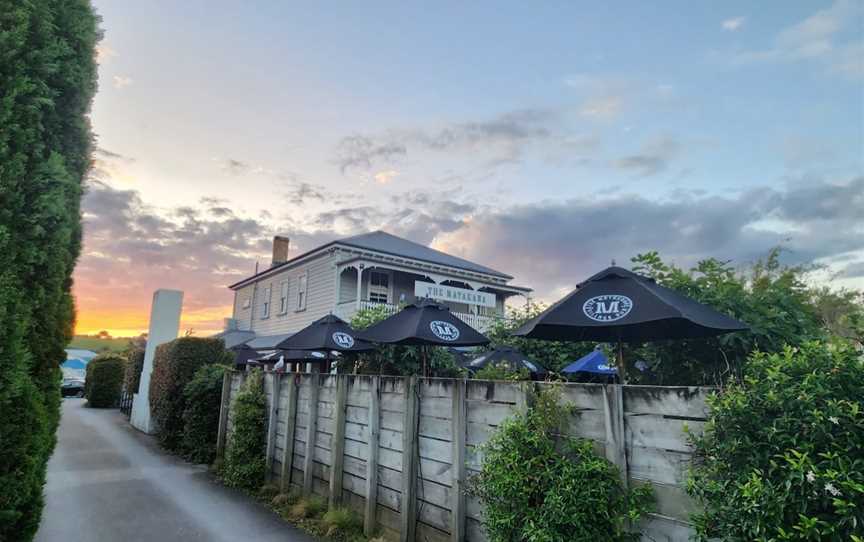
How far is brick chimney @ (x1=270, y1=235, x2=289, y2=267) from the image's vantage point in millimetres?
24812

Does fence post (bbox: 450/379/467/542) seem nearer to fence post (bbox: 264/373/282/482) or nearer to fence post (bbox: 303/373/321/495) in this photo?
fence post (bbox: 303/373/321/495)

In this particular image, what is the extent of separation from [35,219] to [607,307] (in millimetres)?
4556

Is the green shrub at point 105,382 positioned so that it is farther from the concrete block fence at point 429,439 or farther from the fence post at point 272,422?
the concrete block fence at point 429,439

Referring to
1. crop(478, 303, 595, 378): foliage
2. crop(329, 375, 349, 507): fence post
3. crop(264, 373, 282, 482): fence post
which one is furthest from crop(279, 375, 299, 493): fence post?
crop(478, 303, 595, 378): foliage

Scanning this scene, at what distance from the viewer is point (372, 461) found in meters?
5.27

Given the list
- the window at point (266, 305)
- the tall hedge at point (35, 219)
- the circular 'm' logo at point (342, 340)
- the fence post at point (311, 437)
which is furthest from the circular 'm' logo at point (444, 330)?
the window at point (266, 305)

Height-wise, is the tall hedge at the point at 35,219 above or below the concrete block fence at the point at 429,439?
above

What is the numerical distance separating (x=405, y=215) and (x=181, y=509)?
16.2 metres

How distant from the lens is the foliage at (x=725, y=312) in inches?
198

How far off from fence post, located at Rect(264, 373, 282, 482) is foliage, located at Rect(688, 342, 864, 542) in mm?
6480

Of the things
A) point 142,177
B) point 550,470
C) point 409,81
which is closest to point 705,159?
point 409,81

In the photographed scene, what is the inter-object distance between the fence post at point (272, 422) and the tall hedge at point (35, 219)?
3.88m

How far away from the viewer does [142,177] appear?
9.86 meters

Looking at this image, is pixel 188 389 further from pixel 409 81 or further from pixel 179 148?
pixel 409 81
